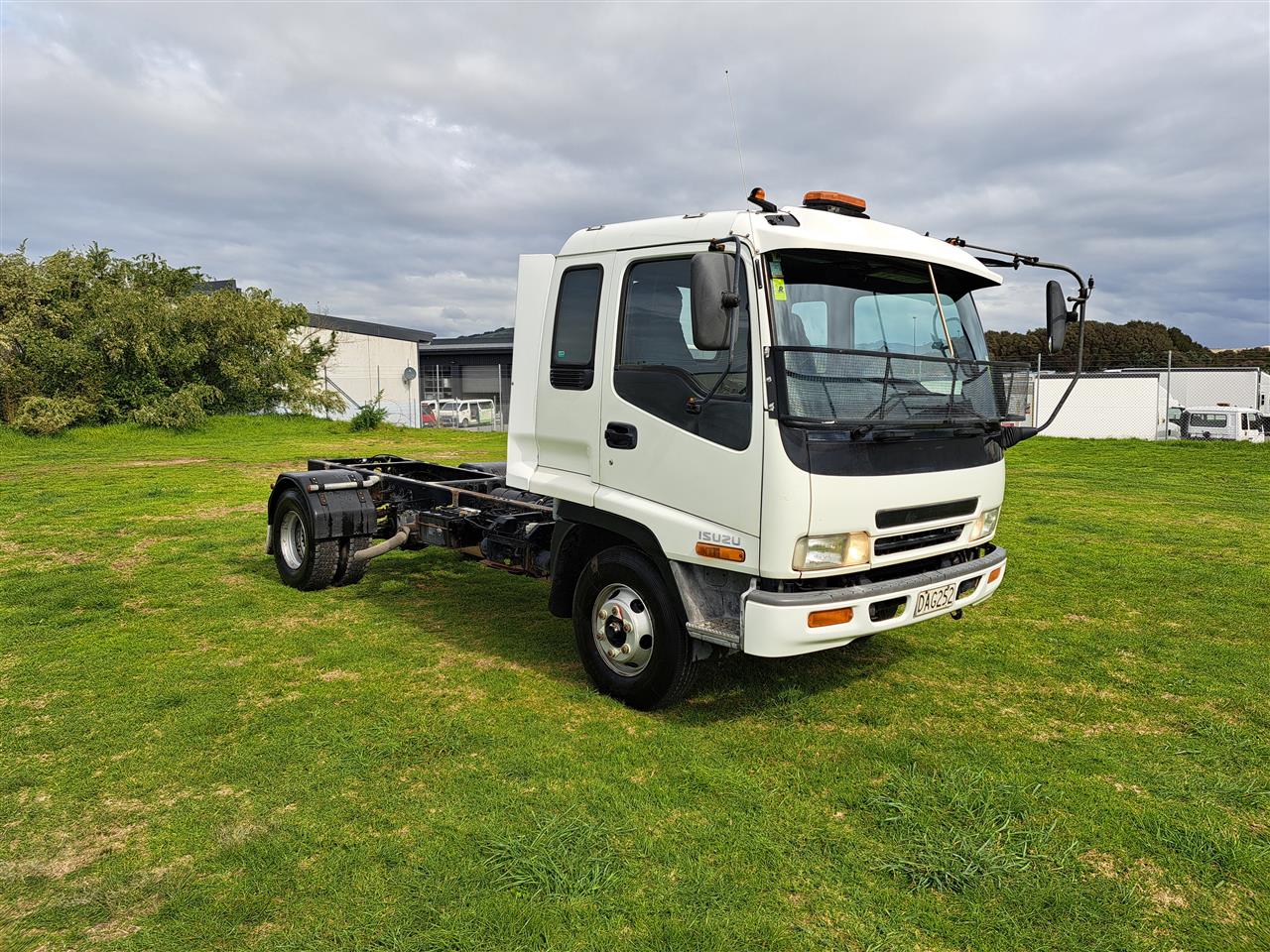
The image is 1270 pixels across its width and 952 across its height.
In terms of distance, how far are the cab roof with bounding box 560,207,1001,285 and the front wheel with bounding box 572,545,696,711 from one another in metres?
1.78

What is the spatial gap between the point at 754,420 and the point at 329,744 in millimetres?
2784

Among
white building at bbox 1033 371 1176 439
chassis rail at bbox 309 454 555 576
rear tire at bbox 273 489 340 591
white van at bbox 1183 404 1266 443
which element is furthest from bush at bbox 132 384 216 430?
white van at bbox 1183 404 1266 443

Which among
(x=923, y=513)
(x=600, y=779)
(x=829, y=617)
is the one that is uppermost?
(x=923, y=513)

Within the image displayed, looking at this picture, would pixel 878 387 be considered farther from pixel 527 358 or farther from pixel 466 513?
pixel 466 513

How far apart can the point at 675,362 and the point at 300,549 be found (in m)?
4.85

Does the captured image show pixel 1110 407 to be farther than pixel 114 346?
Yes

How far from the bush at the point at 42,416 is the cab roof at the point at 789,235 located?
80.0 feet

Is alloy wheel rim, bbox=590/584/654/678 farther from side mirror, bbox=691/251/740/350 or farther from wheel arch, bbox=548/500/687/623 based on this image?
side mirror, bbox=691/251/740/350

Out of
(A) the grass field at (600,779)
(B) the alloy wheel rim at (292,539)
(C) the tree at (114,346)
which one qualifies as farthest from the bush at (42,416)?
(B) the alloy wheel rim at (292,539)

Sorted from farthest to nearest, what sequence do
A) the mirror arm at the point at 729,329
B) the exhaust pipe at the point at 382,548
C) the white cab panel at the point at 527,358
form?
the exhaust pipe at the point at 382,548 < the white cab panel at the point at 527,358 < the mirror arm at the point at 729,329

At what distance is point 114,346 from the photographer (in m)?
24.7

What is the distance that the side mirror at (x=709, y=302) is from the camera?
384 cm

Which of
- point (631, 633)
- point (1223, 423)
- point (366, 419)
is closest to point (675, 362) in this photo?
point (631, 633)

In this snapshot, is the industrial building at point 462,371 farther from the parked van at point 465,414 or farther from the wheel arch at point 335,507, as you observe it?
the wheel arch at point 335,507
